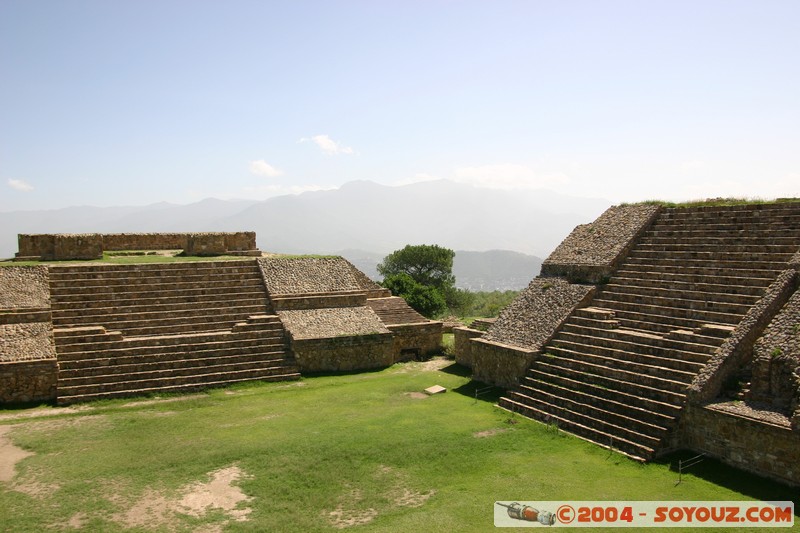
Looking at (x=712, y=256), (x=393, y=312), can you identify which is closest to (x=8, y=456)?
(x=393, y=312)

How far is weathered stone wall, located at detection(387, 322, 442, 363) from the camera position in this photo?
63.1 feet

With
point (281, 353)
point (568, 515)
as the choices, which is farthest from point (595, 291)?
point (281, 353)

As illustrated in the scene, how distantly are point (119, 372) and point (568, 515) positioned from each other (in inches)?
475

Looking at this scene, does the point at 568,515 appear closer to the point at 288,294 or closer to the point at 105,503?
the point at 105,503

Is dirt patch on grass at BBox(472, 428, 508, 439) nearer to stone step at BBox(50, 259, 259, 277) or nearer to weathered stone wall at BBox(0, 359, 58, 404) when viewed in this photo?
weathered stone wall at BBox(0, 359, 58, 404)

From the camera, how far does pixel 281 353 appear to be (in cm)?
1698

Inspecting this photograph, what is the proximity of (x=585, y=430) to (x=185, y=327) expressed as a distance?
11865 mm

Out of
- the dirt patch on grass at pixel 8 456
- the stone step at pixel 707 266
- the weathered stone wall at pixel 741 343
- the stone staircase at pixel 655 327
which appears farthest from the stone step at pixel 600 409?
the dirt patch on grass at pixel 8 456

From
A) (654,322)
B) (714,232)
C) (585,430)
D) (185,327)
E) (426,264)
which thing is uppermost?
(714,232)

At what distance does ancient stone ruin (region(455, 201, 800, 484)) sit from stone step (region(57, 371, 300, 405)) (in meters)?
5.77

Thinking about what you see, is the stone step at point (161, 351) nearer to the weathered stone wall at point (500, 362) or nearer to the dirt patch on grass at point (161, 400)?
the dirt patch on grass at point (161, 400)

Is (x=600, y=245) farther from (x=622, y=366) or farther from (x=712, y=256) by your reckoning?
(x=622, y=366)

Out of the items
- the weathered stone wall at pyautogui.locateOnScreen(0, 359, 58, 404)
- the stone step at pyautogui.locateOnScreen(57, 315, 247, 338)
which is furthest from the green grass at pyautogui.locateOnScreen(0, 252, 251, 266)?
the weathered stone wall at pyautogui.locateOnScreen(0, 359, 58, 404)

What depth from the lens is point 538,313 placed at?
15891mm
